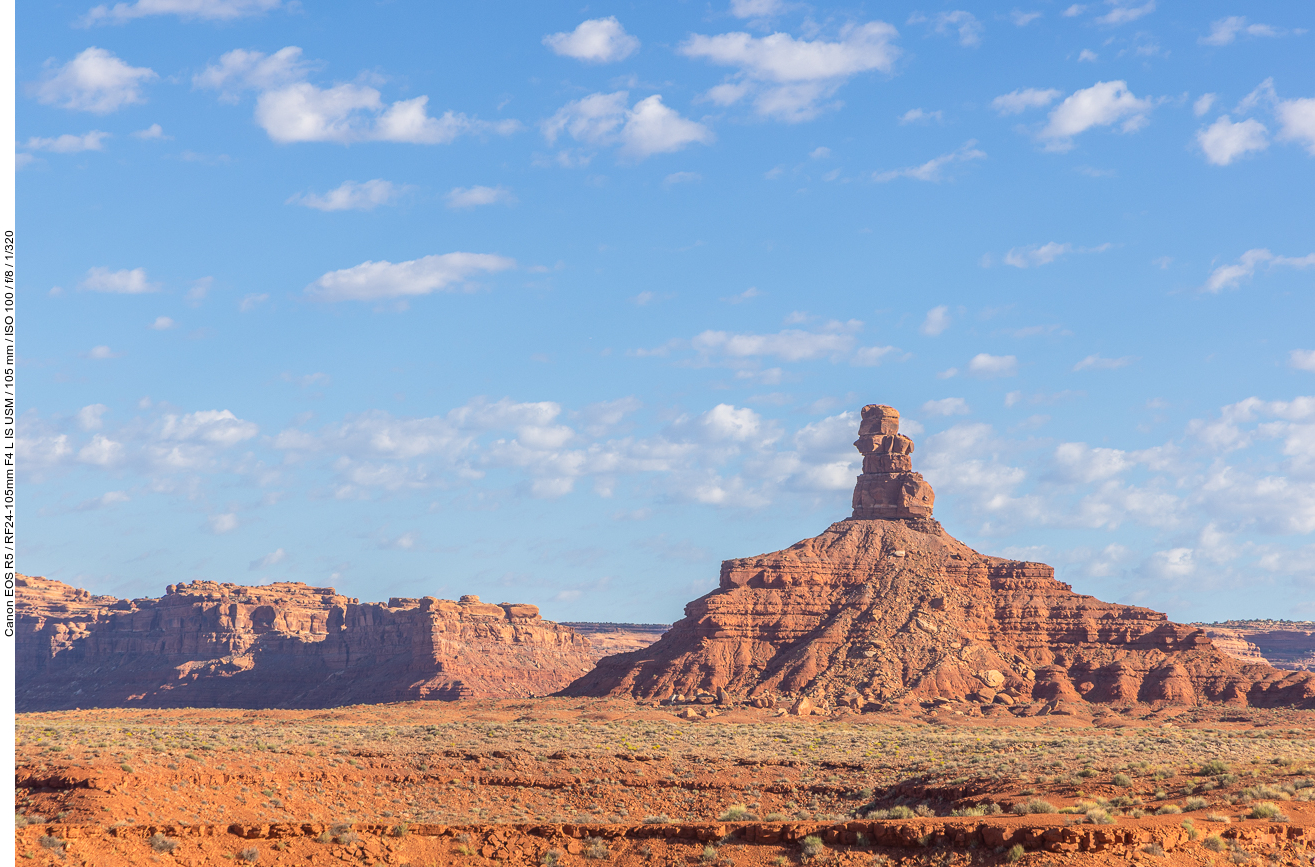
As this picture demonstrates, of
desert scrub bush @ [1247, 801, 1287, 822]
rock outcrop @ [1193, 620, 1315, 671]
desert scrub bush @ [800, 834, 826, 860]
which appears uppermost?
desert scrub bush @ [800, 834, 826, 860]

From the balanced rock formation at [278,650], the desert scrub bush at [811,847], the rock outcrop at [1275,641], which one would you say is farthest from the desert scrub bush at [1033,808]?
the rock outcrop at [1275,641]

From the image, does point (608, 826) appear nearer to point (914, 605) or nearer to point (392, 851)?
point (392, 851)

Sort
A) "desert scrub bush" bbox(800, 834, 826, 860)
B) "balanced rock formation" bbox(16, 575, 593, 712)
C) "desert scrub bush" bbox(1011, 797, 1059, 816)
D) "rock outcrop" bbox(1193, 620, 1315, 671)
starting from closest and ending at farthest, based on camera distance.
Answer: "desert scrub bush" bbox(800, 834, 826, 860) < "desert scrub bush" bbox(1011, 797, 1059, 816) < "balanced rock formation" bbox(16, 575, 593, 712) < "rock outcrop" bbox(1193, 620, 1315, 671)

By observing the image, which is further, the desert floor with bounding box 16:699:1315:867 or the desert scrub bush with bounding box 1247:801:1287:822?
the desert scrub bush with bounding box 1247:801:1287:822

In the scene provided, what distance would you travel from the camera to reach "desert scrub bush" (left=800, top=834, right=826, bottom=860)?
22703 millimetres

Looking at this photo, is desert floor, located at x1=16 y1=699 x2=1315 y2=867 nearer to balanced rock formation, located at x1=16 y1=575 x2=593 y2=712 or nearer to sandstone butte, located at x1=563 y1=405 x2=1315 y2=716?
sandstone butte, located at x1=563 y1=405 x2=1315 y2=716

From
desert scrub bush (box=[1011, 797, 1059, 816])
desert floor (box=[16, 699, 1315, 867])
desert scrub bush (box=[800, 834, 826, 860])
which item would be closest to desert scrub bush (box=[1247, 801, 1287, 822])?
desert floor (box=[16, 699, 1315, 867])

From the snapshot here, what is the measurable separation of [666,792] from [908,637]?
63.5 metres

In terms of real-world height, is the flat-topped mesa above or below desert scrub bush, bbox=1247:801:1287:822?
above

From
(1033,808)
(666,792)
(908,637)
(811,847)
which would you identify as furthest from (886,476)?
(811,847)

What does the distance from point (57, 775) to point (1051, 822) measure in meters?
26.2

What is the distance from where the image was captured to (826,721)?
8344 centimetres

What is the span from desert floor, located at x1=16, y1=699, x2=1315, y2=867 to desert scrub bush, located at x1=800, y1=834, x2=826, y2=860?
0.03 m

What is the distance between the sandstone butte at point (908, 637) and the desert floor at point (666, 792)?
1279 centimetres
